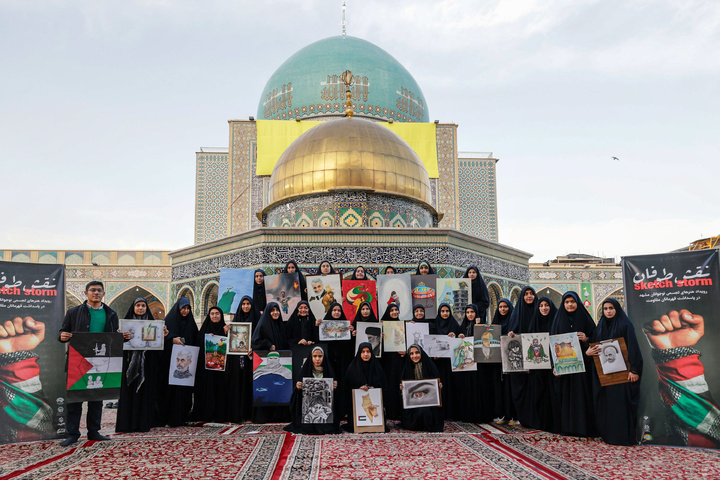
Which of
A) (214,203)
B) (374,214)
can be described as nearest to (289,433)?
(374,214)

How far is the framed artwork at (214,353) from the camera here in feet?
16.9

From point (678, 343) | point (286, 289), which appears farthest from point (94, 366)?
point (678, 343)

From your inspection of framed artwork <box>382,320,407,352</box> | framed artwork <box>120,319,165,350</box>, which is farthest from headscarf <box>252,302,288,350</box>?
framed artwork <box>382,320,407,352</box>

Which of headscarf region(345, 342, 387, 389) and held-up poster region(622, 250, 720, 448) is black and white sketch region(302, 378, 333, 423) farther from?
held-up poster region(622, 250, 720, 448)

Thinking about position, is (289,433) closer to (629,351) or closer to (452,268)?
(629,351)

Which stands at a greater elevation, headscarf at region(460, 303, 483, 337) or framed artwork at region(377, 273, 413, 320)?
framed artwork at region(377, 273, 413, 320)

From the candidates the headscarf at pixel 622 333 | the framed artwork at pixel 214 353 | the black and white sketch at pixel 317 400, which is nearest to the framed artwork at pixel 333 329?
the black and white sketch at pixel 317 400

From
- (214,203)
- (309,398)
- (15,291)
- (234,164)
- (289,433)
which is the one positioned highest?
(234,164)

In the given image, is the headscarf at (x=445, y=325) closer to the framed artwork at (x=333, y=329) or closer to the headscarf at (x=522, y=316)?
the headscarf at (x=522, y=316)

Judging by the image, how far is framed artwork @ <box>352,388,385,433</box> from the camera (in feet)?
15.1

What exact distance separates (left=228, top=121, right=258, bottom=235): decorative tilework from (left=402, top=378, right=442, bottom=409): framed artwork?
13031mm

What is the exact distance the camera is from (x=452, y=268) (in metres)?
9.22

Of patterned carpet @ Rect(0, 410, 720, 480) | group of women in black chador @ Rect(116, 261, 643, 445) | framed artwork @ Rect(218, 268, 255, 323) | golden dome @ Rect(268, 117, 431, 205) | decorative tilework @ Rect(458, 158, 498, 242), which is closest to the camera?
patterned carpet @ Rect(0, 410, 720, 480)

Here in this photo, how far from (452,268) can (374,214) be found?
2041 millimetres
